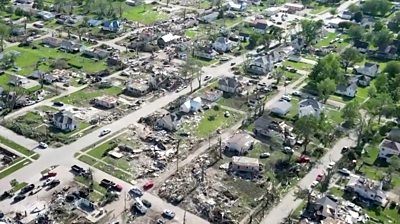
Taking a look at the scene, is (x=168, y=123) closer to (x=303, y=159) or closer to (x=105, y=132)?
(x=105, y=132)

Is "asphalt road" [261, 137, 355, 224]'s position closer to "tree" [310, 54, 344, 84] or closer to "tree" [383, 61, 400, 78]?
"tree" [310, 54, 344, 84]

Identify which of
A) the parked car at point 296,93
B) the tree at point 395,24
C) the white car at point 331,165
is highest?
the tree at point 395,24

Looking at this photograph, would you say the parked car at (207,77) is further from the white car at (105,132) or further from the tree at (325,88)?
the white car at (105,132)

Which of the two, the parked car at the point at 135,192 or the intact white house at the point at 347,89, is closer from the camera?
the parked car at the point at 135,192

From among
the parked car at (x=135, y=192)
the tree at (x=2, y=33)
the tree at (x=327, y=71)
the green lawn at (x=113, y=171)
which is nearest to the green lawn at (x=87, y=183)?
the green lawn at (x=113, y=171)

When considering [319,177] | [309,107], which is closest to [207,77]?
[309,107]

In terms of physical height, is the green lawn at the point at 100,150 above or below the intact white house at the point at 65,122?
below
